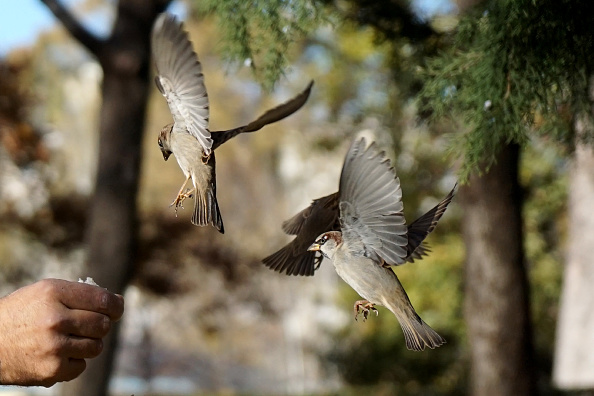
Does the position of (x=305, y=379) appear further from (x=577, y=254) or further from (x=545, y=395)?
(x=545, y=395)

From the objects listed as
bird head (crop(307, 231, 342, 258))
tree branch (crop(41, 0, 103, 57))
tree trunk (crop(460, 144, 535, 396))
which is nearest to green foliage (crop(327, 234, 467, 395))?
tree trunk (crop(460, 144, 535, 396))

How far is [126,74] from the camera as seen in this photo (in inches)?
207

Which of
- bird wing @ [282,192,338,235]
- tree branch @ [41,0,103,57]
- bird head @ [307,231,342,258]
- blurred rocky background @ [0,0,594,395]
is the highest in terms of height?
blurred rocky background @ [0,0,594,395]

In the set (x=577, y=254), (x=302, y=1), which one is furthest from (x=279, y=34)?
(x=577, y=254)

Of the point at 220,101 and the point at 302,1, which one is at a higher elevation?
the point at 220,101

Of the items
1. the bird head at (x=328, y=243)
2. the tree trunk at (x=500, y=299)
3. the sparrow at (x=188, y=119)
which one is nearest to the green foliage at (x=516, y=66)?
the bird head at (x=328, y=243)

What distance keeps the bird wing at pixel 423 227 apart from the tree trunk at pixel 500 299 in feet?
8.26

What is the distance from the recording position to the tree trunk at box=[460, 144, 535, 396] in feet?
13.4

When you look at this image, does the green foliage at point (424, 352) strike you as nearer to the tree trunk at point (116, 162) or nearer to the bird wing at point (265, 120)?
the tree trunk at point (116, 162)

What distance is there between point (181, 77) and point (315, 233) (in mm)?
446

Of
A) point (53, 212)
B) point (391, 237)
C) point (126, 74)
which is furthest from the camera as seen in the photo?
point (53, 212)

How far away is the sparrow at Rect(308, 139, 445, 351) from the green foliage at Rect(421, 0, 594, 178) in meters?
0.67

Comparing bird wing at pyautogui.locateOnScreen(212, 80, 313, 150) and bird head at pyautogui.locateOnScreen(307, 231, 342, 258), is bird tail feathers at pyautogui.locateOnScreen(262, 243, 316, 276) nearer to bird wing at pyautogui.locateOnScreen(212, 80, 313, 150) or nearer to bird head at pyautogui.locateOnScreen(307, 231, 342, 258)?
bird head at pyautogui.locateOnScreen(307, 231, 342, 258)

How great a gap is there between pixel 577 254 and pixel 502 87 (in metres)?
6.28
